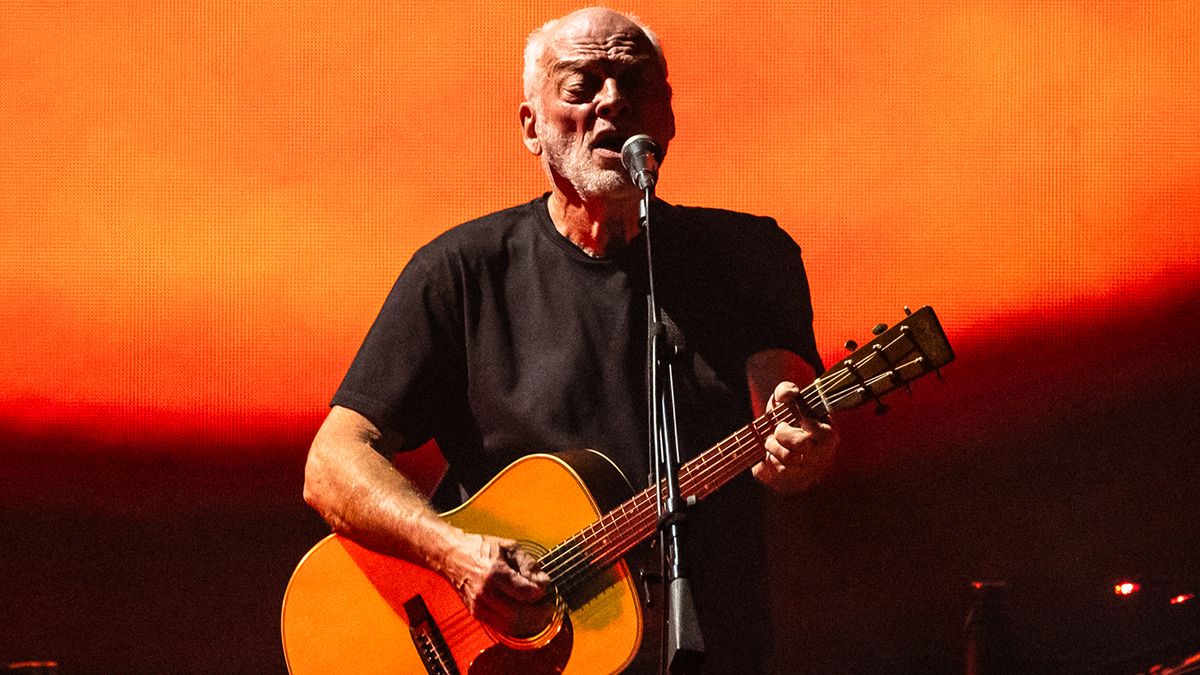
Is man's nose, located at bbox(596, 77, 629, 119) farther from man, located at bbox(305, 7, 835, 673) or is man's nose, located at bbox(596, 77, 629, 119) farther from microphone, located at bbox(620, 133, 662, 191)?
microphone, located at bbox(620, 133, 662, 191)

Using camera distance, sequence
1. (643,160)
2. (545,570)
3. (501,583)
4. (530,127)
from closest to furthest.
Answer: (643,160)
(501,583)
(545,570)
(530,127)

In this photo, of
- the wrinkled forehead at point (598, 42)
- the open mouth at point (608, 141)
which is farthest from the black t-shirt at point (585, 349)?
the wrinkled forehead at point (598, 42)

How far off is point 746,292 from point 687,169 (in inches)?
27.4

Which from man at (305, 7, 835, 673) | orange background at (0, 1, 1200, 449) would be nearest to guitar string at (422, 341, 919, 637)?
man at (305, 7, 835, 673)

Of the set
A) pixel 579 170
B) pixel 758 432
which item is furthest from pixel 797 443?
pixel 579 170

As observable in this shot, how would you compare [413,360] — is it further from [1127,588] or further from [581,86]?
[1127,588]

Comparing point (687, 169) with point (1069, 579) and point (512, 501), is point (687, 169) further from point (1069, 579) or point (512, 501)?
point (1069, 579)

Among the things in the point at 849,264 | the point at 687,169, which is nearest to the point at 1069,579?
the point at 849,264

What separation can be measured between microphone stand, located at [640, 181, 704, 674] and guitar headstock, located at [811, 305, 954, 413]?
0.38 metres

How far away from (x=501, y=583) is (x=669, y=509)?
63cm

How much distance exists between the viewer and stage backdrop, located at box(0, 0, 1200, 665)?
360 cm

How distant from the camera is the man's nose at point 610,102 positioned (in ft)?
10.0

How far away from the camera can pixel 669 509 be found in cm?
223

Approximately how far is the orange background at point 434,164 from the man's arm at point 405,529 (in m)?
0.73
